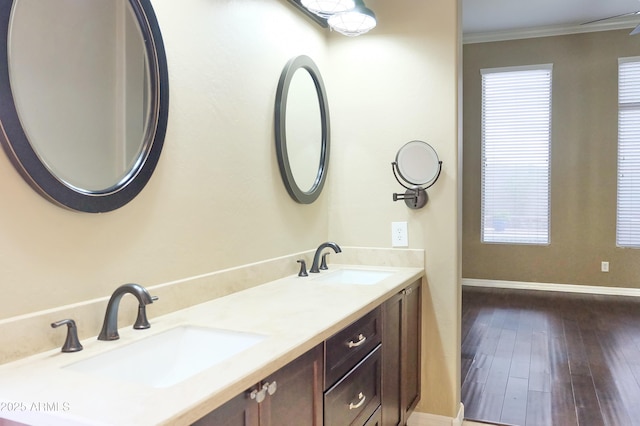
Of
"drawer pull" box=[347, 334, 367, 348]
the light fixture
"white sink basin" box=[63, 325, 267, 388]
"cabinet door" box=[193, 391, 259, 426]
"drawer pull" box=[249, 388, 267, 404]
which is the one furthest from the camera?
the light fixture

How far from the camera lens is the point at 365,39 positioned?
2635 millimetres

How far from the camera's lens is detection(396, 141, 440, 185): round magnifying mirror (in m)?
2.45

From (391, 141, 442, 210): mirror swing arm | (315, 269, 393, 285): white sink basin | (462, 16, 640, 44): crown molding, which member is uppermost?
(462, 16, 640, 44): crown molding

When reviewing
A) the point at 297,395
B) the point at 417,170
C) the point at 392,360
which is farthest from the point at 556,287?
the point at 297,395

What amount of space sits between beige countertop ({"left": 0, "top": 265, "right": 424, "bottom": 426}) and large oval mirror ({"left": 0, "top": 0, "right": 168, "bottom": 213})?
1.29 feet

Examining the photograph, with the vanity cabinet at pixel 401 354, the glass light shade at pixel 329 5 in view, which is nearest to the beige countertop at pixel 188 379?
the vanity cabinet at pixel 401 354

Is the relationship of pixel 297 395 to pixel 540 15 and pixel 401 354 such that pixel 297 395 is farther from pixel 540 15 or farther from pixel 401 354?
pixel 540 15

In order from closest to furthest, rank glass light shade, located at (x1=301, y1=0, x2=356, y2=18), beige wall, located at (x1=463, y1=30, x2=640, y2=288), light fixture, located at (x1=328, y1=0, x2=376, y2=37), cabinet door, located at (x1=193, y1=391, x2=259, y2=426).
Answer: cabinet door, located at (x1=193, y1=391, x2=259, y2=426)
glass light shade, located at (x1=301, y1=0, x2=356, y2=18)
light fixture, located at (x1=328, y1=0, x2=376, y2=37)
beige wall, located at (x1=463, y1=30, x2=640, y2=288)

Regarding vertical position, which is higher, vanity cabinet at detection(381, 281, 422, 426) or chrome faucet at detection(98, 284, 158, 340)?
chrome faucet at detection(98, 284, 158, 340)

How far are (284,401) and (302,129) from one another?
151cm

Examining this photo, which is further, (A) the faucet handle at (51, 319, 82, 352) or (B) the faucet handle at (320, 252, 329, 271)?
(B) the faucet handle at (320, 252, 329, 271)

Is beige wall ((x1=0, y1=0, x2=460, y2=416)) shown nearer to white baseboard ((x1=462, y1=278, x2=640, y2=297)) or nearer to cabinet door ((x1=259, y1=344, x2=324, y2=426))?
cabinet door ((x1=259, y1=344, x2=324, y2=426))

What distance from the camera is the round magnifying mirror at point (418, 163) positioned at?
8.05 feet

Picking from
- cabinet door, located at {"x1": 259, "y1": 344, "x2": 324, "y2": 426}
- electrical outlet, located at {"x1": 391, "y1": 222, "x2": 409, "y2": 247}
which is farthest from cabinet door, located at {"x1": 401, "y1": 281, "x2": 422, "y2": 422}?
cabinet door, located at {"x1": 259, "y1": 344, "x2": 324, "y2": 426}
